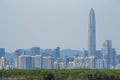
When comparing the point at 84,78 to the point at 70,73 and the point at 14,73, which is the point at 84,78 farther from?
the point at 14,73

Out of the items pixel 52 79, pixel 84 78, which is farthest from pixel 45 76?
pixel 84 78

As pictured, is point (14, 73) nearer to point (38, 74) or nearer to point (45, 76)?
point (38, 74)

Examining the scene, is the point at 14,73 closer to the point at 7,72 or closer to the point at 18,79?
the point at 7,72

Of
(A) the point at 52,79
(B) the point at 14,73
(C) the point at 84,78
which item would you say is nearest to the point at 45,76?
(A) the point at 52,79

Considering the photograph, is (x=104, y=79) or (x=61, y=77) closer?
(x=104, y=79)

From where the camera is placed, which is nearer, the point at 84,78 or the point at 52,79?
the point at 52,79

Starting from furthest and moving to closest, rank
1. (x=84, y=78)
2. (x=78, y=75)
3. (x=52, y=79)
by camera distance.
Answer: (x=78, y=75) < (x=84, y=78) < (x=52, y=79)

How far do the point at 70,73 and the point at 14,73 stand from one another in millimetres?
6669

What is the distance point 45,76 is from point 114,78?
7441 mm

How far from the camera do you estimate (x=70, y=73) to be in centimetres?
5325

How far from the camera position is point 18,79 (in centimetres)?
4581

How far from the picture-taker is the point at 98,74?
48125mm

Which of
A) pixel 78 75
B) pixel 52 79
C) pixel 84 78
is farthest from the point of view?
pixel 78 75

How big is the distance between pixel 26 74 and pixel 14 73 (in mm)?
1633
